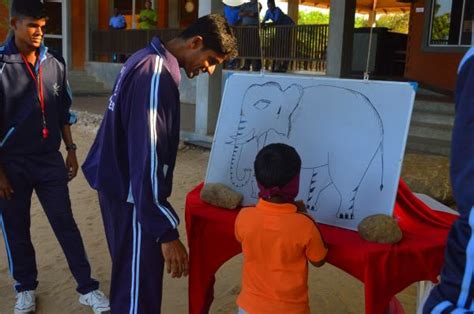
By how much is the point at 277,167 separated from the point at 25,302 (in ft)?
6.82

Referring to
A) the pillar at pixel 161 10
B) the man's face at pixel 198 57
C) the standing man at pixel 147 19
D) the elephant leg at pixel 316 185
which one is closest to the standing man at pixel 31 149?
the man's face at pixel 198 57

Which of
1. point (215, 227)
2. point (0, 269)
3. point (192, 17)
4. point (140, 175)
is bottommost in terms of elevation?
point (0, 269)

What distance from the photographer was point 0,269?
3.77m

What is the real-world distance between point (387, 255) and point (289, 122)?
838mm

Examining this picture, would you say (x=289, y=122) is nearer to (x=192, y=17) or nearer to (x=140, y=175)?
(x=140, y=175)

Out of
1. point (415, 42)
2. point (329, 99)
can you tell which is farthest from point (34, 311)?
point (415, 42)

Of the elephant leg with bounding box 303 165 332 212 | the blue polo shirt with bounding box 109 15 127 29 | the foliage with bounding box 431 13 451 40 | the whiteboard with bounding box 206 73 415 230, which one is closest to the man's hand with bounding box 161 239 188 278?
the whiteboard with bounding box 206 73 415 230

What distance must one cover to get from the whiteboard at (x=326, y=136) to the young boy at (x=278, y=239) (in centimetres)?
33

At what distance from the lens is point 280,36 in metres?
10.2

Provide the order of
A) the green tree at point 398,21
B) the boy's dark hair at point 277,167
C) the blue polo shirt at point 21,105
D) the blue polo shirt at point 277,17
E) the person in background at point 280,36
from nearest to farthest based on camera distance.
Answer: the boy's dark hair at point 277,167
the blue polo shirt at point 21,105
the person in background at point 280,36
the blue polo shirt at point 277,17
the green tree at point 398,21

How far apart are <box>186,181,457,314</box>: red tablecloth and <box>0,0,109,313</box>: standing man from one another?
0.91 m

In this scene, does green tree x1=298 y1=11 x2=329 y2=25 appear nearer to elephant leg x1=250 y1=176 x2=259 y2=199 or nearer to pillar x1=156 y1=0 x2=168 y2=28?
pillar x1=156 y1=0 x2=168 y2=28

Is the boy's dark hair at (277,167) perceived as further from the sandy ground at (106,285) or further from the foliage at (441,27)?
the foliage at (441,27)

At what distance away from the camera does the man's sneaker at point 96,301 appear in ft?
9.96
